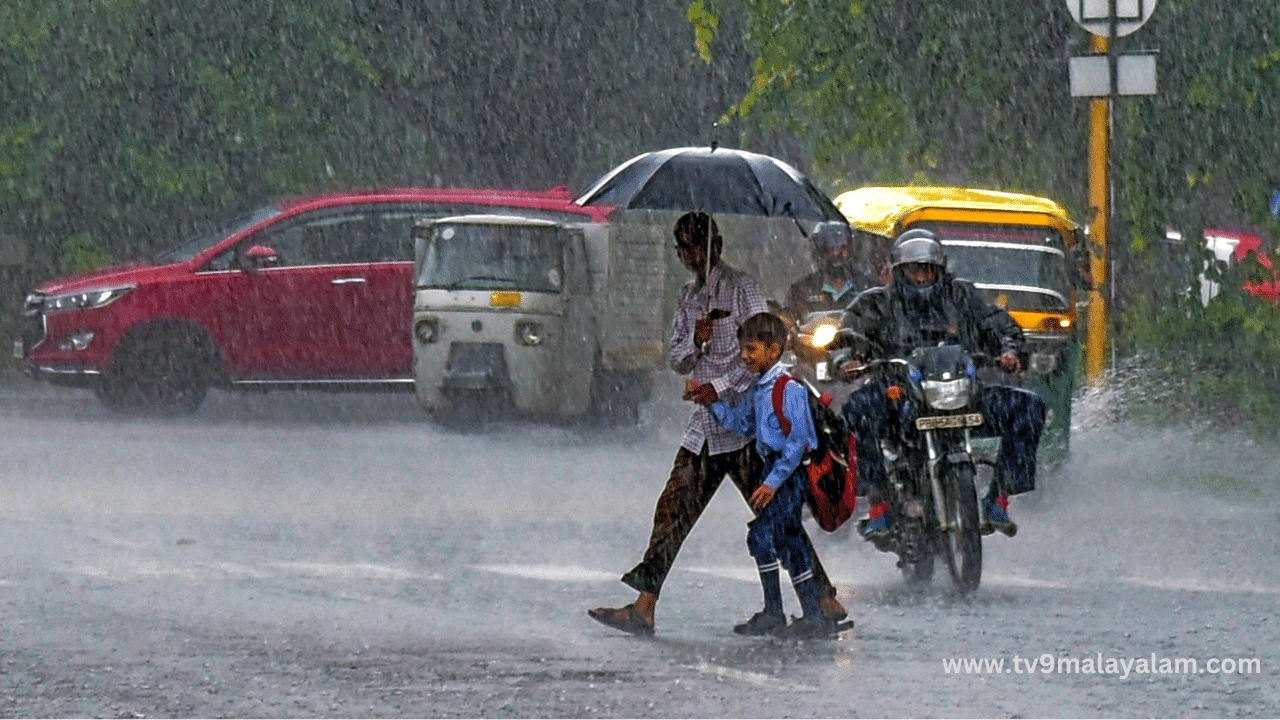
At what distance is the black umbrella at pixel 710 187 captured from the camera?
993 cm

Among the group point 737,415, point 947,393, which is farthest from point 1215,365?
point 737,415

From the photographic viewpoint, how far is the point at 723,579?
33.8 feet

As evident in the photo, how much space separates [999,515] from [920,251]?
3.75ft

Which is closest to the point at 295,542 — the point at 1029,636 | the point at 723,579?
the point at 723,579

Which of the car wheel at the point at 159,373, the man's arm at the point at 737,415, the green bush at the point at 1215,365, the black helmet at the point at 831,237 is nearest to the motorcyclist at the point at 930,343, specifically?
the man's arm at the point at 737,415

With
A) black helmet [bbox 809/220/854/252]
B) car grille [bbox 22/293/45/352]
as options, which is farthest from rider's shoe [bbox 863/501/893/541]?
car grille [bbox 22/293/45/352]

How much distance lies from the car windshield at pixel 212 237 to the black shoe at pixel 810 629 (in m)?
10.6

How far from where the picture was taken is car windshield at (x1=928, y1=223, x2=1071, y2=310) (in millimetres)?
15227

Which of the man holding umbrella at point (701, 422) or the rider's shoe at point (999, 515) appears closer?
the man holding umbrella at point (701, 422)

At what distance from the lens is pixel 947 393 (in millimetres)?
10047

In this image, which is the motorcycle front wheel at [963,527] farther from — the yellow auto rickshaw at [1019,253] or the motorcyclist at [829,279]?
the yellow auto rickshaw at [1019,253]

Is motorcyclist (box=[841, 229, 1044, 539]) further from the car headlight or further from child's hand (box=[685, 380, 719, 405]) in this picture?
the car headlight

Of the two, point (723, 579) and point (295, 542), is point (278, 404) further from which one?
point (723, 579)

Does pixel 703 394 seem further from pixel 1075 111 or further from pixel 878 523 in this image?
pixel 1075 111
